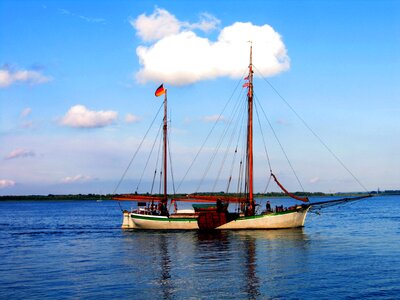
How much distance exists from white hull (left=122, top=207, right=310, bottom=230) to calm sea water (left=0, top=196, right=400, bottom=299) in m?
5.08

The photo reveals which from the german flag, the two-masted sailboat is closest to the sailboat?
the two-masted sailboat

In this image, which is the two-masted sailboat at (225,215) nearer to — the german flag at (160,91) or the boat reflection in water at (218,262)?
the boat reflection in water at (218,262)

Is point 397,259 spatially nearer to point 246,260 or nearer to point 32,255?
point 246,260

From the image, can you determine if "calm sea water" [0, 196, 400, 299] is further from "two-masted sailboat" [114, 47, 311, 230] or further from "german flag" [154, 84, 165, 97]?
"german flag" [154, 84, 165, 97]

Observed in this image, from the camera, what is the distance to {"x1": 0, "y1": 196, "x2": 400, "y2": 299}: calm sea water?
26.2m

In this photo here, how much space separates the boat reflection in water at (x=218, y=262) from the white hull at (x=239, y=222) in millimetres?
1591

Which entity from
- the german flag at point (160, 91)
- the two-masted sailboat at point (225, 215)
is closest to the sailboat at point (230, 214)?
the two-masted sailboat at point (225, 215)

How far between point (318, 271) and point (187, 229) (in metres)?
33.3

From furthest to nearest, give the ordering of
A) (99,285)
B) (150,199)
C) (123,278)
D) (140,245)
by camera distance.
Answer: (150,199)
(140,245)
(123,278)
(99,285)

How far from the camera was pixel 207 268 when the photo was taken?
3356cm

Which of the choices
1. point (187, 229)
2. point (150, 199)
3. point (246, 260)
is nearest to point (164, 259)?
point (246, 260)

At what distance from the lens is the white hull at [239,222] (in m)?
59.9

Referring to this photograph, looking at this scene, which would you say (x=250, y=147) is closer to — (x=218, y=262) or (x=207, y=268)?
(x=218, y=262)

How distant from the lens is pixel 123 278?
30484mm
